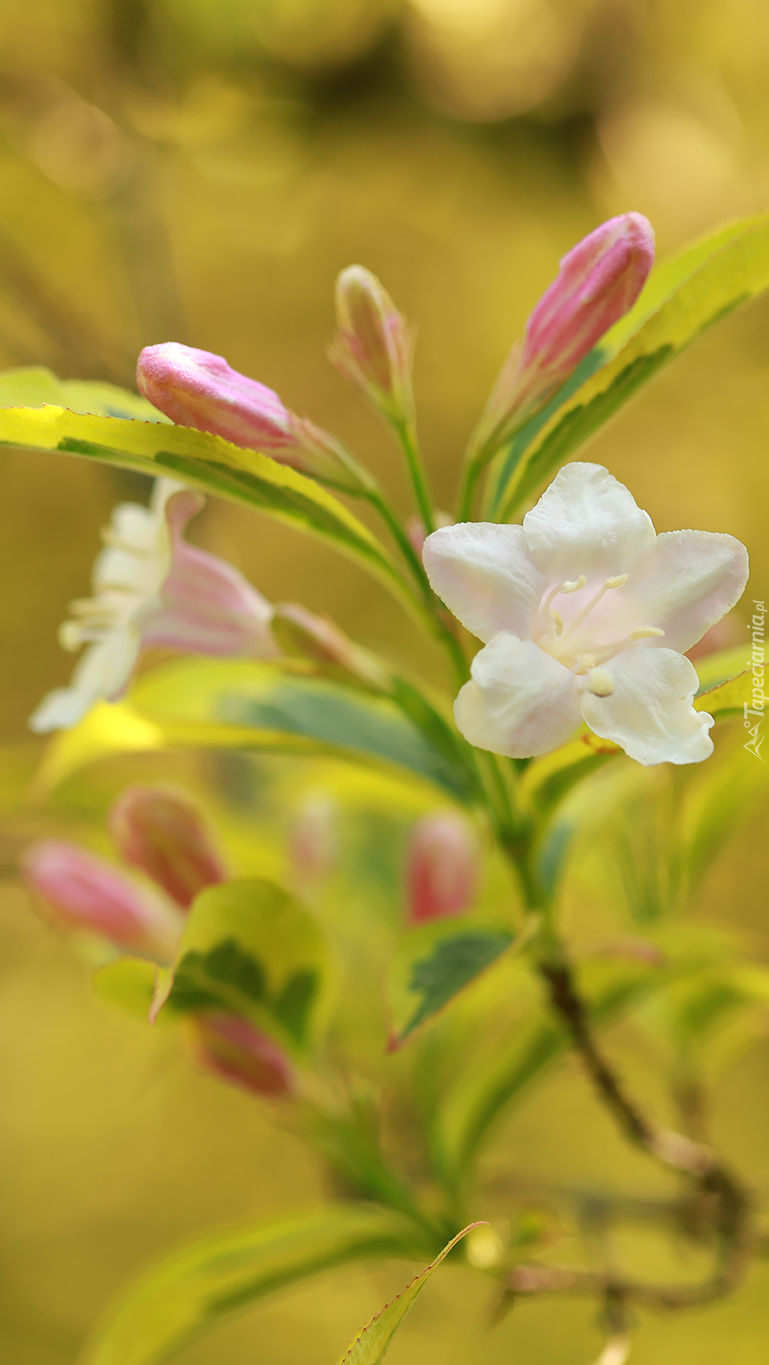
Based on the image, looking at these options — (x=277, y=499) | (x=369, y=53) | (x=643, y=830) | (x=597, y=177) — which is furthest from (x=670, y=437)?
(x=277, y=499)

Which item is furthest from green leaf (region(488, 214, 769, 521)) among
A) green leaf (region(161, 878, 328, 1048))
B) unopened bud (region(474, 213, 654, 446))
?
green leaf (region(161, 878, 328, 1048))

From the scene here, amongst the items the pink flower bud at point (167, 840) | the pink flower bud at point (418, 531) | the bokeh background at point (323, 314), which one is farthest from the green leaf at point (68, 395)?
the bokeh background at point (323, 314)

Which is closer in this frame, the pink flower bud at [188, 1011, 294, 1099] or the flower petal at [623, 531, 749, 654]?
the flower petal at [623, 531, 749, 654]

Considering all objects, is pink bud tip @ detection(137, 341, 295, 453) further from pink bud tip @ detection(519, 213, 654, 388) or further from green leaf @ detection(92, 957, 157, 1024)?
green leaf @ detection(92, 957, 157, 1024)

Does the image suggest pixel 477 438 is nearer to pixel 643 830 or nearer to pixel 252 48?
pixel 643 830

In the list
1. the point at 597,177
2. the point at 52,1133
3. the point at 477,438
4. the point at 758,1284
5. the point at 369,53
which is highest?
the point at 369,53

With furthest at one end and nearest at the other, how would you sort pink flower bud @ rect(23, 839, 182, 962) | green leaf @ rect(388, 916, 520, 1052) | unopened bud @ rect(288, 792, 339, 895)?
unopened bud @ rect(288, 792, 339, 895), pink flower bud @ rect(23, 839, 182, 962), green leaf @ rect(388, 916, 520, 1052)
